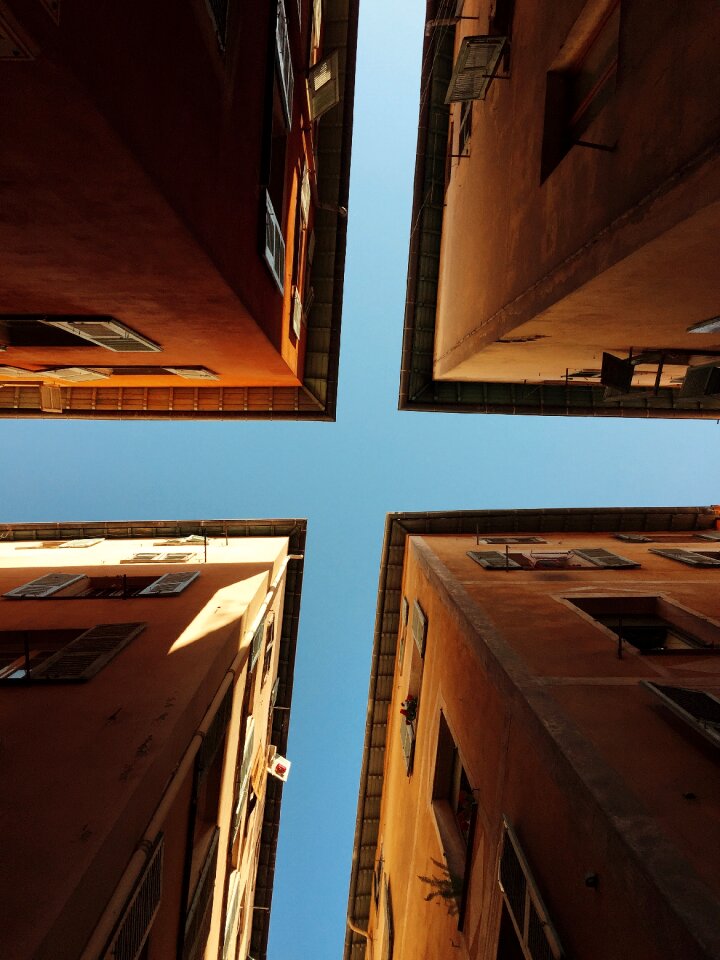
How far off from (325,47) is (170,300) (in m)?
10.4

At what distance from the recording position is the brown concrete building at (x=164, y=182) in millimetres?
3363

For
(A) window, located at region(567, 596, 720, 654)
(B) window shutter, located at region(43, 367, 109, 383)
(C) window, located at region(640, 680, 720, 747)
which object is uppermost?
(B) window shutter, located at region(43, 367, 109, 383)

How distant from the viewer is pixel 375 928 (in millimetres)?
15039

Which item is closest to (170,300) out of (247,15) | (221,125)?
(221,125)

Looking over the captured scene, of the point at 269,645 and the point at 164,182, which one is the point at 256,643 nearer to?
the point at 269,645

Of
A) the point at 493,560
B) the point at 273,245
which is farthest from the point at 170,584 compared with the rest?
the point at 493,560

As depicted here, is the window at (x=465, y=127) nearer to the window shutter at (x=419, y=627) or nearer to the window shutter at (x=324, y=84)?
the window shutter at (x=324, y=84)

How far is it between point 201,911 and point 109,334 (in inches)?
340

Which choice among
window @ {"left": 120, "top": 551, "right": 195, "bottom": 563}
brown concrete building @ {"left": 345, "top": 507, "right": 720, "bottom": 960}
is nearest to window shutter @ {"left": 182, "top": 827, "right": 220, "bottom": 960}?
brown concrete building @ {"left": 345, "top": 507, "right": 720, "bottom": 960}

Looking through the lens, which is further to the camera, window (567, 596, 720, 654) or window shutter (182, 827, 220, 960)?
window (567, 596, 720, 654)

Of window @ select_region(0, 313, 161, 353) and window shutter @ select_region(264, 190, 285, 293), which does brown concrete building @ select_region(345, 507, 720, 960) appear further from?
window @ select_region(0, 313, 161, 353)

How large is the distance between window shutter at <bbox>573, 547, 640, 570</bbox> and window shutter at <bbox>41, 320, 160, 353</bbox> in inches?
409

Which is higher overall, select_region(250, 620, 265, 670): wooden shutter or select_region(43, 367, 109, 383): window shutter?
select_region(43, 367, 109, 383): window shutter

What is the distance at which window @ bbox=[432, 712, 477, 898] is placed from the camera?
855 cm
